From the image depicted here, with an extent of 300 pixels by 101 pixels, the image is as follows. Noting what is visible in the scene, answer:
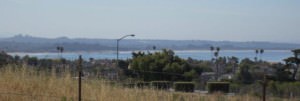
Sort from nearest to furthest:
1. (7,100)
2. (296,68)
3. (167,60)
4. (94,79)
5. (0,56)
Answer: (7,100)
(94,79)
(0,56)
(167,60)
(296,68)

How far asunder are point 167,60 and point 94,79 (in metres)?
27.2

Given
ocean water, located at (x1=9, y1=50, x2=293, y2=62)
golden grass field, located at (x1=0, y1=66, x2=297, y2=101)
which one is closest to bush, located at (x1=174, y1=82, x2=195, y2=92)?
ocean water, located at (x1=9, y1=50, x2=293, y2=62)

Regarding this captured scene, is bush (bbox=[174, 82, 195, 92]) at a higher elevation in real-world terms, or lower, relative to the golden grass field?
lower

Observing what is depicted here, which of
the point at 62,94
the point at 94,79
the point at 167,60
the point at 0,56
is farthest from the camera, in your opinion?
the point at 167,60

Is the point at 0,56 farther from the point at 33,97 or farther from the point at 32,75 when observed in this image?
the point at 33,97

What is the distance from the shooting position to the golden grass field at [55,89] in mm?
10508

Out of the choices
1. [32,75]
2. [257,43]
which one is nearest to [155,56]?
[32,75]

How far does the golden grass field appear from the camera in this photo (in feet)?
34.5

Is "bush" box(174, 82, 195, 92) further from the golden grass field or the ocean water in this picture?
the golden grass field

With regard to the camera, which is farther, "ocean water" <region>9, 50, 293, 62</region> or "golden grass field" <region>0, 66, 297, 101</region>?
"ocean water" <region>9, 50, 293, 62</region>

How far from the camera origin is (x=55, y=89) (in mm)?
11594

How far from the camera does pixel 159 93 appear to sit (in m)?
11.8

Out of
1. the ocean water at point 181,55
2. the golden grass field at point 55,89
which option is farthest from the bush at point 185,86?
the golden grass field at point 55,89

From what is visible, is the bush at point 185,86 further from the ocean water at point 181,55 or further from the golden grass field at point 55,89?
the golden grass field at point 55,89
